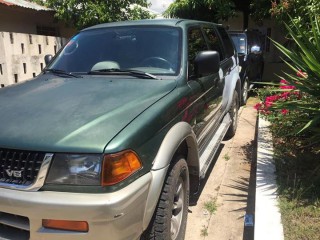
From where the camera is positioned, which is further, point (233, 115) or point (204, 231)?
point (233, 115)

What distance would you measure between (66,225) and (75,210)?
0.14m

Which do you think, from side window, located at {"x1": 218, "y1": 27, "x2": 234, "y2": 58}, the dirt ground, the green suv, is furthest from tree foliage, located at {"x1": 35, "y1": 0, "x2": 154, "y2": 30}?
the green suv

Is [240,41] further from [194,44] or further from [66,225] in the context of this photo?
[66,225]

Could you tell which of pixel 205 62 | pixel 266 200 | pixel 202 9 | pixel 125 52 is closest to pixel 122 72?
pixel 125 52

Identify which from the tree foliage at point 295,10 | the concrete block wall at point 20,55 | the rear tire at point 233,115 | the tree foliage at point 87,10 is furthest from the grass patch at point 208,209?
the tree foliage at point 87,10

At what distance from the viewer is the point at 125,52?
369 cm

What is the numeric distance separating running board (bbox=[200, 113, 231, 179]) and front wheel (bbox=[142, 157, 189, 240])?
0.56 metres

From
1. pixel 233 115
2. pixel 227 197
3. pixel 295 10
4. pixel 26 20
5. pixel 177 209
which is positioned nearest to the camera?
pixel 177 209

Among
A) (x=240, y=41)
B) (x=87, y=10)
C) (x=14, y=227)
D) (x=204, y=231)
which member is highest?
(x=87, y=10)

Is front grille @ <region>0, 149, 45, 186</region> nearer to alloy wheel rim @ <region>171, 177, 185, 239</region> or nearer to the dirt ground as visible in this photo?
alloy wheel rim @ <region>171, 177, 185, 239</region>

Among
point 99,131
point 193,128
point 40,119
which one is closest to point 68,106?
point 40,119

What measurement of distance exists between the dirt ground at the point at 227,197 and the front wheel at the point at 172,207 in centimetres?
45

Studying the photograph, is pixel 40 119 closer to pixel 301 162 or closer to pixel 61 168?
pixel 61 168

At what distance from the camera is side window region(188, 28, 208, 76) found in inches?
145
